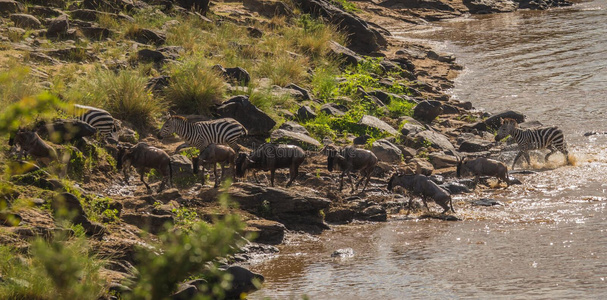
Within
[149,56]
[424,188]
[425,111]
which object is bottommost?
[149,56]

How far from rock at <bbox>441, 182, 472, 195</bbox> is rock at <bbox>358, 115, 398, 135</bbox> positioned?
3127 millimetres

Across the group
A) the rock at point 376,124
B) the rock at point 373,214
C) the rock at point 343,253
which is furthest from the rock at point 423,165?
the rock at point 343,253

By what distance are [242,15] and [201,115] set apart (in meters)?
12.6

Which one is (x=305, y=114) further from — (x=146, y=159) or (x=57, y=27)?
(x=57, y=27)

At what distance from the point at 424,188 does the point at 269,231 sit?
316cm

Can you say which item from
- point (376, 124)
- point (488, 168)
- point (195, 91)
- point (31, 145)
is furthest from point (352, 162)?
point (31, 145)

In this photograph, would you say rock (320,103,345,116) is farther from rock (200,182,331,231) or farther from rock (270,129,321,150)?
rock (200,182,331,231)

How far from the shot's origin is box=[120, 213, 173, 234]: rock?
10.6 m

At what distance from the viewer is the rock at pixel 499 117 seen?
19547mm

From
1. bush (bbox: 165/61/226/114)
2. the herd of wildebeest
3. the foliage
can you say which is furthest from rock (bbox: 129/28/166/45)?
the foliage

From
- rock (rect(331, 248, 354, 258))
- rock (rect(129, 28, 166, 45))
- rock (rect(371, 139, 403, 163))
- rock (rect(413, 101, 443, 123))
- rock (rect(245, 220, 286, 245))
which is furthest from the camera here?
rock (rect(129, 28, 166, 45))

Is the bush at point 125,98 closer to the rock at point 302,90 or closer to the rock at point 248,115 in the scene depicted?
the rock at point 248,115

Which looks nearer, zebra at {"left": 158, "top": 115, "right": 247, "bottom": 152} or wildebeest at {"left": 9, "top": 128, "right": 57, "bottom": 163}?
wildebeest at {"left": 9, "top": 128, "right": 57, "bottom": 163}

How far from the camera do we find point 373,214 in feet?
41.3
